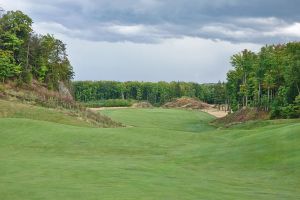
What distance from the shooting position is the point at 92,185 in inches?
718

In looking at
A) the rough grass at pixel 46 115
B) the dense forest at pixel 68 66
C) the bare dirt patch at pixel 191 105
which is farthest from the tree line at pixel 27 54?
the bare dirt patch at pixel 191 105

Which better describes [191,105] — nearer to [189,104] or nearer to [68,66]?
[189,104]

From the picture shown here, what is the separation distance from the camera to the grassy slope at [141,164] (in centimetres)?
1742

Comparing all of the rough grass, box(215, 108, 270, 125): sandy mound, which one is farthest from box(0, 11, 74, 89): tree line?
box(215, 108, 270, 125): sandy mound

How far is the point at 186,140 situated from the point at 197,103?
127742 mm

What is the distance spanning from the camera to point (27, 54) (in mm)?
85000

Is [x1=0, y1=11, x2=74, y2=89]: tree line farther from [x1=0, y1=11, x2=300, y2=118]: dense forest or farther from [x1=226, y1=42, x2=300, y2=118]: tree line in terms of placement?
[x1=226, y1=42, x2=300, y2=118]: tree line

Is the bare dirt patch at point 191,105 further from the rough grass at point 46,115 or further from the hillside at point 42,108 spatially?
the rough grass at point 46,115

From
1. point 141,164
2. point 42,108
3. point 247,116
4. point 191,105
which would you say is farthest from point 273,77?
point 191,105

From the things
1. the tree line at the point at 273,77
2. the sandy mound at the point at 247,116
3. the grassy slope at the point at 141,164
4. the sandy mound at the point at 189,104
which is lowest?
the grassy slope at the point at 141,164

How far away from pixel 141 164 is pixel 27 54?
63.8 meters

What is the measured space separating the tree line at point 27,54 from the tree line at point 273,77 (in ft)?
117

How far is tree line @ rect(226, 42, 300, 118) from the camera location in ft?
234

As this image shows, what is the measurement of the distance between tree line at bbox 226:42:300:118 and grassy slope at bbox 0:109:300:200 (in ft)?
100
